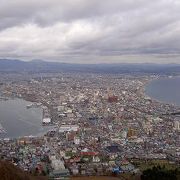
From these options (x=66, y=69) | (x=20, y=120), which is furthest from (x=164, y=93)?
(x=66, y=69)

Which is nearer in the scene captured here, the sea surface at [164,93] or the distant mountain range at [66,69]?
the sea surface at [164,93]

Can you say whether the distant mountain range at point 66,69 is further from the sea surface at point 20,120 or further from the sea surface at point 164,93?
the sea surface at point 20,120

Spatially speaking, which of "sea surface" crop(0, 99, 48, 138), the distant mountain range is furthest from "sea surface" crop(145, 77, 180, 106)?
the distant mountain range

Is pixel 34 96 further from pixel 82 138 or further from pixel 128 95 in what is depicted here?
pixel 82 138

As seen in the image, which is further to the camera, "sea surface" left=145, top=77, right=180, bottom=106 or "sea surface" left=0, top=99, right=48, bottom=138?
"sea surface" left=145, top=77, right=180, bottom=106

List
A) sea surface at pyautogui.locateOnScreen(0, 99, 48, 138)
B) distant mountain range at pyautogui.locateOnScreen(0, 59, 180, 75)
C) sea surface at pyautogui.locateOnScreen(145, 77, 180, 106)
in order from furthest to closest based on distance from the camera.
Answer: distant mountain range at pyautogui.locateOnScreen(0, 59, 180, 75) → sea surface at pyautogui.locateOnScreen(145, 77, 180, 106) → sea surface at pyautogui.locateOnScreen(0, 99, 48, 138)

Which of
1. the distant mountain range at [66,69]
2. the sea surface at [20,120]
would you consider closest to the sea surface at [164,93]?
the sea surface at [20,120]

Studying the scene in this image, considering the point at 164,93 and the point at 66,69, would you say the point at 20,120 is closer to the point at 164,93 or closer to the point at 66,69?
the point at 164,93

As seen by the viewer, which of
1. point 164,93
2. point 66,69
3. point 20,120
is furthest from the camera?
point 66,69

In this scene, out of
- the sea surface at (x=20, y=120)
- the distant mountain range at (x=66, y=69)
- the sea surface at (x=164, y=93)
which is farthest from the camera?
the distant mountain range at (x=66, y=69)

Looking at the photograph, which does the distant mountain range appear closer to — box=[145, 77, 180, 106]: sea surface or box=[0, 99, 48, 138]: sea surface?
box=[145, 77, 180, 106]: sea surface
